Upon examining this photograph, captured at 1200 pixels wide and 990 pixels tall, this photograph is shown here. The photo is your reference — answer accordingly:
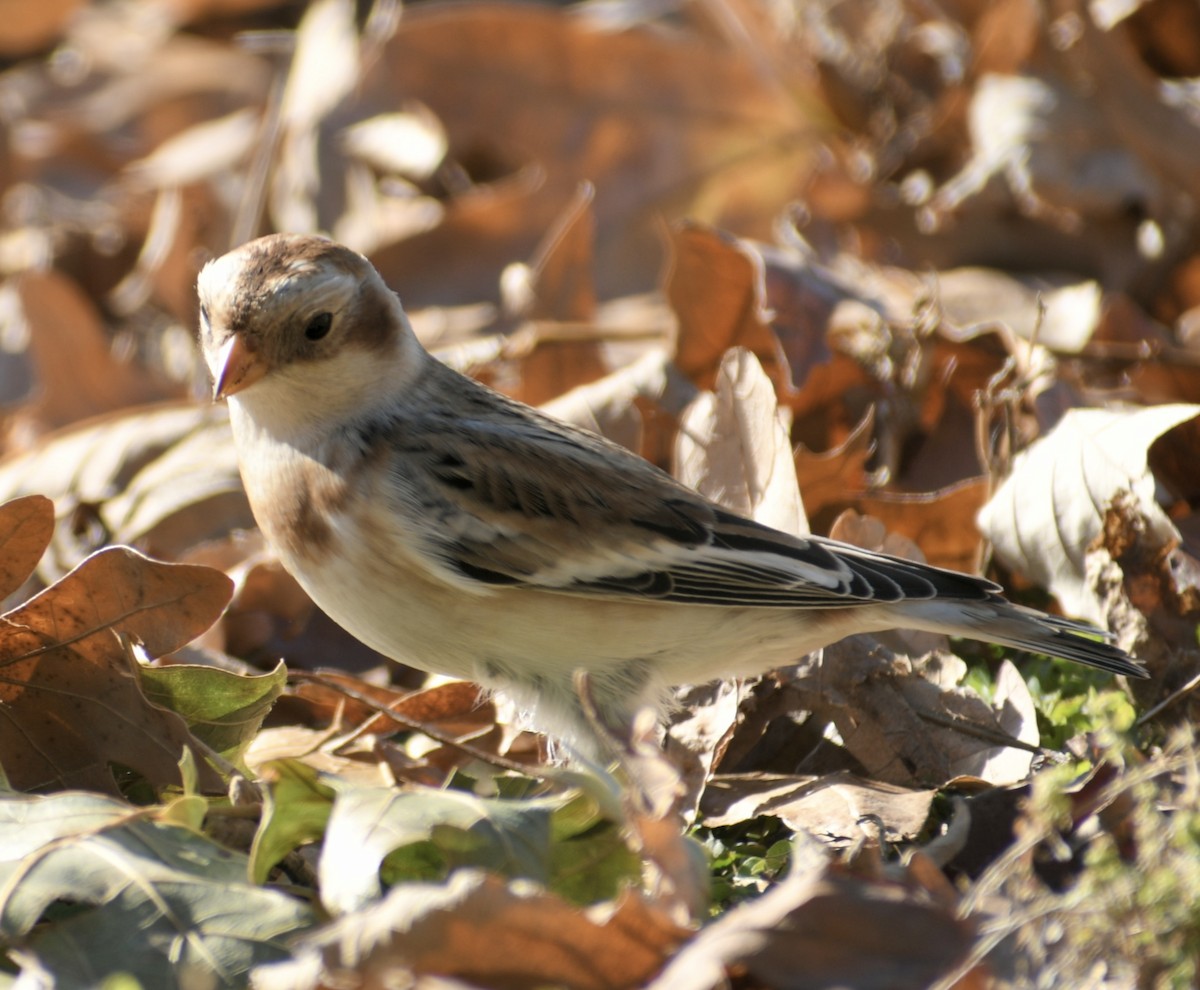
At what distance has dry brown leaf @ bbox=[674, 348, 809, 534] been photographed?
4.76 meters

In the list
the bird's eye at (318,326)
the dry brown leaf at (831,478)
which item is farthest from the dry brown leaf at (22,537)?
the dry brown leaf at (831,478)

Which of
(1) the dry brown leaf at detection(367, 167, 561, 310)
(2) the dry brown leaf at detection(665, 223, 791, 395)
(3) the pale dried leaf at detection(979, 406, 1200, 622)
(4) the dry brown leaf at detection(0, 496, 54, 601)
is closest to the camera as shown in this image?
(4) the dry brown leaf at detection(0, 496, 54, 601)

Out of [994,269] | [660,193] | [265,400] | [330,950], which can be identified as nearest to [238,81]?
[660,193]

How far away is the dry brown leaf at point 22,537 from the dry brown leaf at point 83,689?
21cm

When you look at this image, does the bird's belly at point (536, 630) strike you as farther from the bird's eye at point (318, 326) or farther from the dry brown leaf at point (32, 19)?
the dry brown leaf at point (32, 19)

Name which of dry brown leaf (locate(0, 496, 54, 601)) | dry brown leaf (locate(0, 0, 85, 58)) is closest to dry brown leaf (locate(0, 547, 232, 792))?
dry brown leaf (locate(0, 496, 54, 601))

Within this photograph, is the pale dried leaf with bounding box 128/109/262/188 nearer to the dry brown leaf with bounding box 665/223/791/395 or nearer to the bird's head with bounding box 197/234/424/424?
the dry brown leaf with bounding box 665/223/791/395

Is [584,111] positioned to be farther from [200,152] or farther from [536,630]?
[536,630]

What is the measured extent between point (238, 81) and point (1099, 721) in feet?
24.8

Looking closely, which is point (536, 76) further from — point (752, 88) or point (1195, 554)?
point (1195, 554)

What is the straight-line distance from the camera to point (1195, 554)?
4.40 metres

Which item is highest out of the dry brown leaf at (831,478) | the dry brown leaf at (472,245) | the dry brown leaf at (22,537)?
the dry brown leaf at (22,537)

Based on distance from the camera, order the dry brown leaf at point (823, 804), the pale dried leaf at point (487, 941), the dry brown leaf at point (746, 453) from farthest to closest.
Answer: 1. the dry brown leaf at point (746, 453)
2. the dry brown leaf at point (823, 804)
3. the pale dried leaf at point (487, 941)

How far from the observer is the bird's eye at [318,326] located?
432 centimetres
